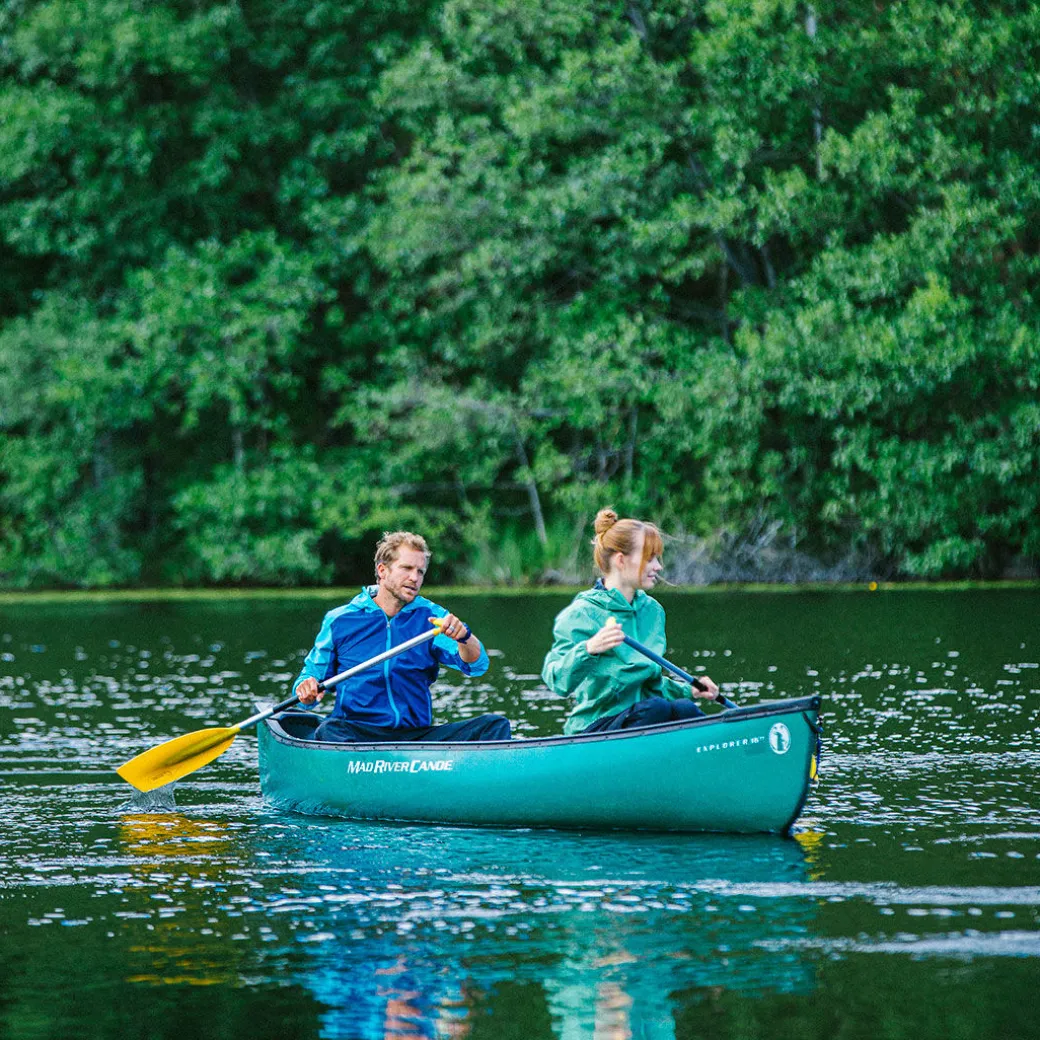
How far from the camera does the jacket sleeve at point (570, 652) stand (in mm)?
7535

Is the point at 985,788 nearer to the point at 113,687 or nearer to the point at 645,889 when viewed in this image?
the point at 645,889

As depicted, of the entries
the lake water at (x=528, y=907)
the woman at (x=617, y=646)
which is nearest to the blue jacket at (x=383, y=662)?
the lake water at (x=528, y=907)

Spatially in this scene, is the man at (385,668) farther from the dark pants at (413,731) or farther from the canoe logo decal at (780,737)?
Answer: the canoe logo decal at (780,737)

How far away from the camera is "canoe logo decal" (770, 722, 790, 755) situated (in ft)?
23.8

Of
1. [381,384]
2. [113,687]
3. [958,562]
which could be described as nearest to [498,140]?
[381,384]

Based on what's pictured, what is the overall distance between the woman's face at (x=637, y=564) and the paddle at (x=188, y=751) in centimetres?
95

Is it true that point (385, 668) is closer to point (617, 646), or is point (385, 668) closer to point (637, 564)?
point (617, 646)

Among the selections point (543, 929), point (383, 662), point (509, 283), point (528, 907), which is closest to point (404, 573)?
point (383, 662)

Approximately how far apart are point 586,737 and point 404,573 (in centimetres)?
120

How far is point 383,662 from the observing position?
8.45m

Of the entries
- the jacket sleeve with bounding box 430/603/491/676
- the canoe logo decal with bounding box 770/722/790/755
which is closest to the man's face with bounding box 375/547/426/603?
the jacket sleeve with bounding box 430/603/491/676

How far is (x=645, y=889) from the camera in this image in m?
6.59

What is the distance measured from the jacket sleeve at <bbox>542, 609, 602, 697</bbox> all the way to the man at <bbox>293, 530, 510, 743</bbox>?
0.71 metres

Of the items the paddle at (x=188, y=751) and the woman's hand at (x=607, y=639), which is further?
the paddle at (x=188, y=751)
